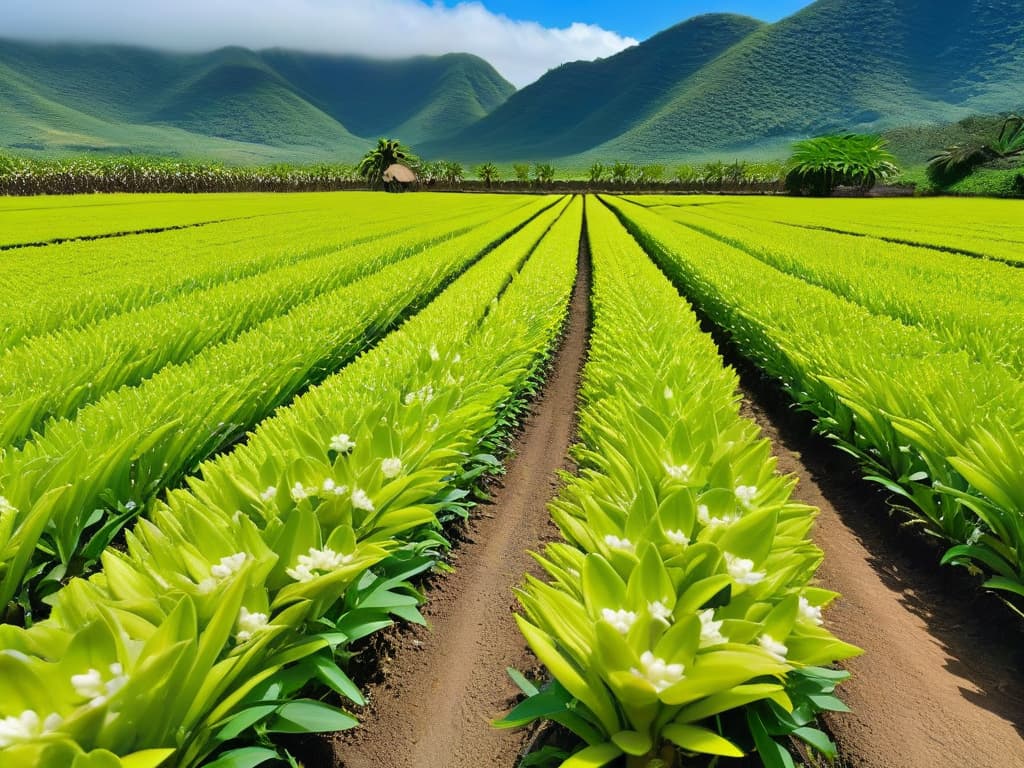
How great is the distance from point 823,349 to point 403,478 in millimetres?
3949

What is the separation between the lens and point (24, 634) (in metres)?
1.51

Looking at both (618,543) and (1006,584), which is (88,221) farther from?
(1006,584)

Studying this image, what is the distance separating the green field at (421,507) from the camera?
149 cm

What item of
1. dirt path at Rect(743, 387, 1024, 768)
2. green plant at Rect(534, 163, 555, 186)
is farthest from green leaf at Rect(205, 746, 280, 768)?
green plant at Rect(534, 163, 555, 186)

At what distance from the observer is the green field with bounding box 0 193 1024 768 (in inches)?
58.5

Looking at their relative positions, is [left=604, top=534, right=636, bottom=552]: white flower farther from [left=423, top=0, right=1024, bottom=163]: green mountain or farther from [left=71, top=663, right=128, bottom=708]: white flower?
[left=423, top=0, right=1024, bottom=163]: green mountain

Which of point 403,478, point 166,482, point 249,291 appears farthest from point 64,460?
point 249,291

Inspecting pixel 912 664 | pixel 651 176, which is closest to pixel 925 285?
pixel 912 664

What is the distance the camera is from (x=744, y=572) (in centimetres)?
181

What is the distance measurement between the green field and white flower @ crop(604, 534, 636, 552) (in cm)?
1

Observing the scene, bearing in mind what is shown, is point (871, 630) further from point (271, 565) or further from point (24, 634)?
point (24, 634)

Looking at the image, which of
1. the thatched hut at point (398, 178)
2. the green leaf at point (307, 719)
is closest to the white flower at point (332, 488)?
the green leaf at point (307, 719)

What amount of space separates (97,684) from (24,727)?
0.46ft

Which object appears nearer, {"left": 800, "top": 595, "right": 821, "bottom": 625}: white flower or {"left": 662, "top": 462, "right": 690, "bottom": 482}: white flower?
{"left": 800, "top": 595, "right": 821, "bottom": 625}: white flower
